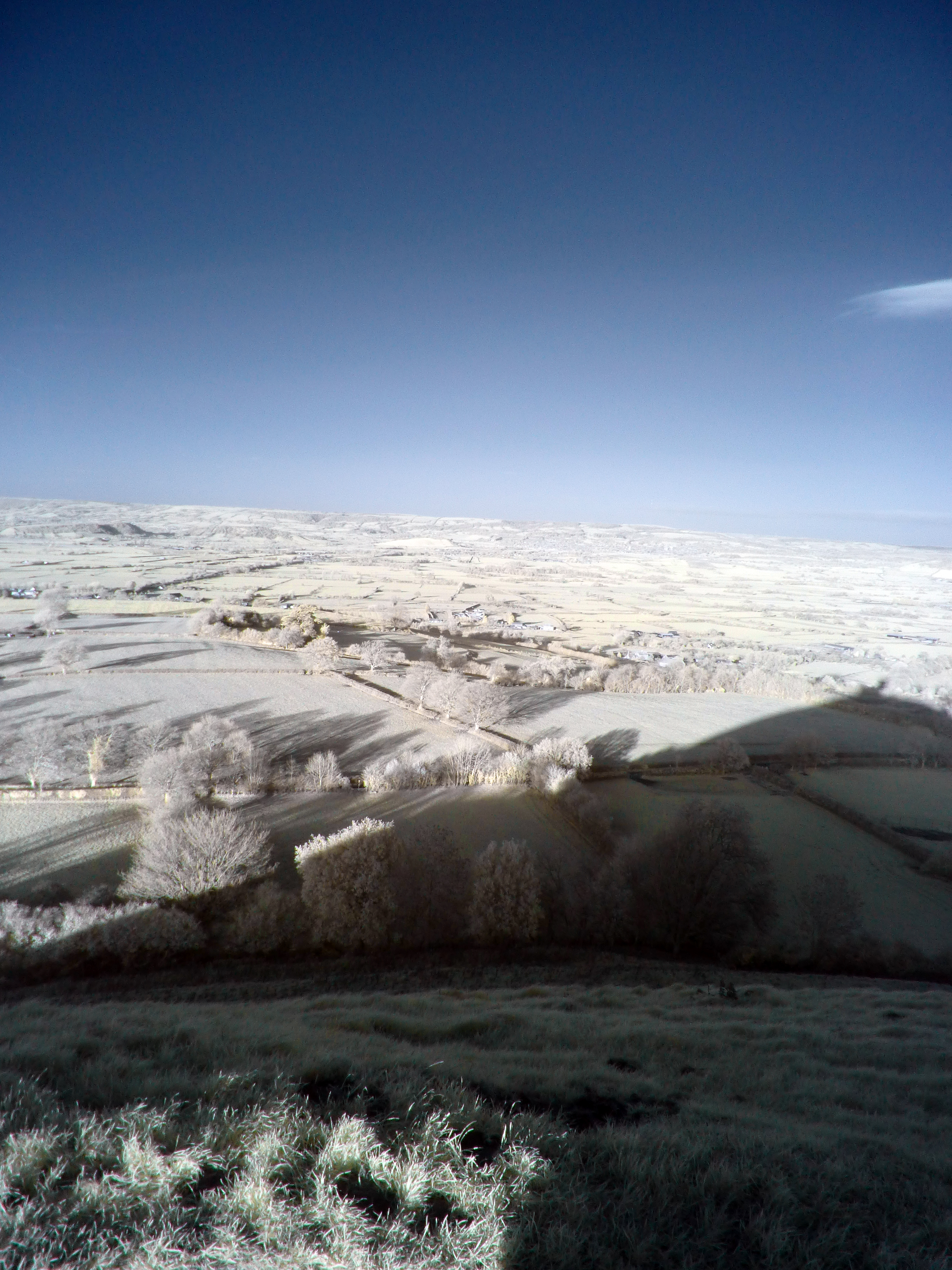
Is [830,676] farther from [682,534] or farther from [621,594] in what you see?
[682,534]

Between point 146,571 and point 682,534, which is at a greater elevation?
point 682,534

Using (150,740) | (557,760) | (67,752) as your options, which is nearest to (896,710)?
(557,760)

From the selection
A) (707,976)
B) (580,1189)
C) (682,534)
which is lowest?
(707,976)

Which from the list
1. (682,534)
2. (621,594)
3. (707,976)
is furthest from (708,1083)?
(682,534)

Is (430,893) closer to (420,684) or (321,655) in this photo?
(420,684)

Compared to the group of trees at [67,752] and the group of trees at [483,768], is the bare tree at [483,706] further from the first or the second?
the group of trees at [67,752]

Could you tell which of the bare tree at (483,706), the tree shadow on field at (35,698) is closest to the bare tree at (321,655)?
the bare tree at (483,706)
